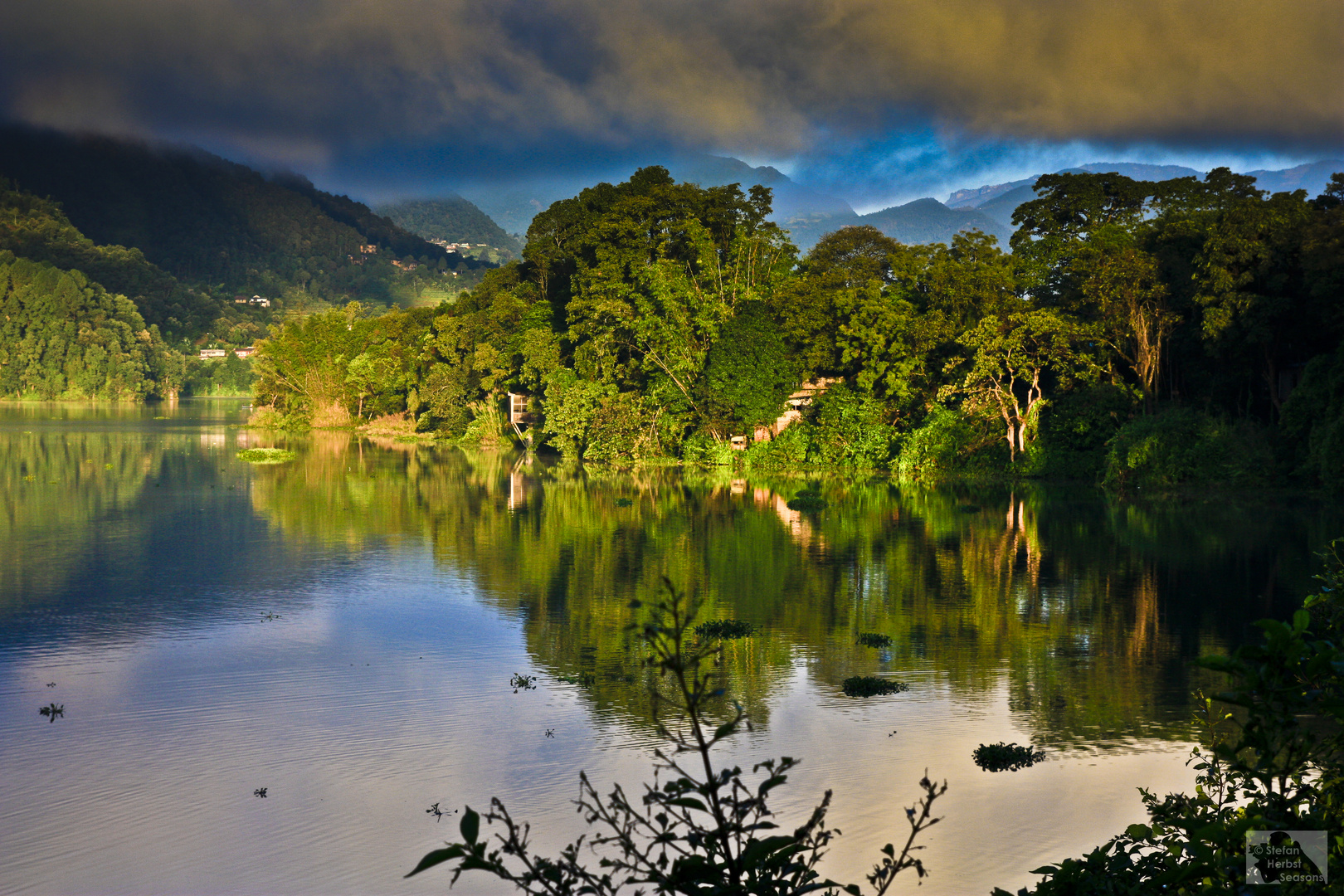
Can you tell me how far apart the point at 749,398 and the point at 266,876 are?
110ft

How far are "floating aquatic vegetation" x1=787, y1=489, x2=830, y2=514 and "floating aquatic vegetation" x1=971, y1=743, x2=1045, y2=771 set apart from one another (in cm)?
1708

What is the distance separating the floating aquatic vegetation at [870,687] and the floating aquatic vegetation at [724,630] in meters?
2.17

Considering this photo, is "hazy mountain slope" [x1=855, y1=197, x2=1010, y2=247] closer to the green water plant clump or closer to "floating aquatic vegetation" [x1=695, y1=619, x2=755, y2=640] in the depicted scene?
the green water plant clump

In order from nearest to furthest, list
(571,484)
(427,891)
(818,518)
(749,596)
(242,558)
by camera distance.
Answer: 1. (427,891)
2. (749,596)
3. (242,558)
4. (818,518)
5. (571,484)

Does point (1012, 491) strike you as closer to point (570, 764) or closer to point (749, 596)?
point (749, 596)

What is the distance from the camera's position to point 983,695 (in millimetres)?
10914

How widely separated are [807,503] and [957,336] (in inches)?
472

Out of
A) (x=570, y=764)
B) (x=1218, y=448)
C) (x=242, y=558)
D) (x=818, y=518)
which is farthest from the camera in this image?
(x=1218, y=448)

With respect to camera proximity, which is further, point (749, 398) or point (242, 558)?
point (749, 398)

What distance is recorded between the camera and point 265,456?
4322 centimetres

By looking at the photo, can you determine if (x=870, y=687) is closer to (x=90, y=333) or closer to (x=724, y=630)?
(x=724, y=630)

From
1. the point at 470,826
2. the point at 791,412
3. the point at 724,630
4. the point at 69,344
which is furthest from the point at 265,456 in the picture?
the point at 69,344

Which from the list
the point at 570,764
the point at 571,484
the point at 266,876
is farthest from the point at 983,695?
the point at 571,484

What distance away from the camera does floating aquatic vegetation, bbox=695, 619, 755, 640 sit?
13.1 metres
